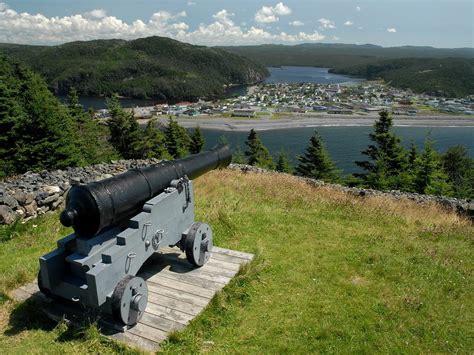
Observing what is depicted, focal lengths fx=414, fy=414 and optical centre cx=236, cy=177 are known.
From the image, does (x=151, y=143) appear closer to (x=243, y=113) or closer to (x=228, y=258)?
(x=228, y=258)

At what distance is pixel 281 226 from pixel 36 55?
21192cm

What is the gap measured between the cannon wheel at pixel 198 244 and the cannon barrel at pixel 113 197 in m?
0.62

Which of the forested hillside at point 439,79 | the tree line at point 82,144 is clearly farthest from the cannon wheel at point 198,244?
the forested hillside at point 439,79

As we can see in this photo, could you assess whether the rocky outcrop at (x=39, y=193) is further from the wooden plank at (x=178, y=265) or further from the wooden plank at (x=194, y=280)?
the wooden plank at (x=194, y=280)

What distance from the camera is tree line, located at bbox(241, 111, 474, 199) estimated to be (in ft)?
61.5

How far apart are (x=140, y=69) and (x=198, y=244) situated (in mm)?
164693

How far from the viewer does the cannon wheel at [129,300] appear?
11.8ft

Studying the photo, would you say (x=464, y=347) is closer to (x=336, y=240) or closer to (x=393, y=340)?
(x=393, y=340)

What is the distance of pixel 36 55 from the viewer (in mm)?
189000

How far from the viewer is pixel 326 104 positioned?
117 meters

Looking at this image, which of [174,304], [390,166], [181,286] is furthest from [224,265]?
[390,166]

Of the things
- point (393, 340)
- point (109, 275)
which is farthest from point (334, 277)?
point (109, 275)

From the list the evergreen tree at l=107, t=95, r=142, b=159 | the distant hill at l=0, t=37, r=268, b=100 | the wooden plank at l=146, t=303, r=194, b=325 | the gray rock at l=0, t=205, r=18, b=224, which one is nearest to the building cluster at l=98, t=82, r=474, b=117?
the distant hill at l=0, t=37, r=268, b=100

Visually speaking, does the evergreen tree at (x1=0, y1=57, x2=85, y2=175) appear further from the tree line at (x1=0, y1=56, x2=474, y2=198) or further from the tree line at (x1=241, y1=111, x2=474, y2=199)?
the tree line at (x1=241, y1=111, x2=474, y2=199)
